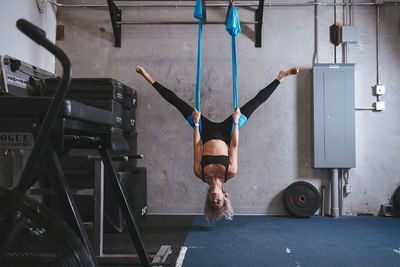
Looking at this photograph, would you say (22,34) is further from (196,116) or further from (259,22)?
(259,22)

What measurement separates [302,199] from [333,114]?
3.46ft

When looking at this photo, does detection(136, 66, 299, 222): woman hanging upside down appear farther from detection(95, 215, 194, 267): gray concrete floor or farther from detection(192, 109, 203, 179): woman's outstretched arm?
detection(95, 215, 194, 267): gray concrete floor

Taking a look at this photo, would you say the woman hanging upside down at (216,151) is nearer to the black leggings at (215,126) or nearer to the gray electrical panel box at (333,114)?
the black leggings at (215,126)

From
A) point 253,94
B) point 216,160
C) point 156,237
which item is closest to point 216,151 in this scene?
point 216,160

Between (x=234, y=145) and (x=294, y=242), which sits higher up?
(x=234, y=145)

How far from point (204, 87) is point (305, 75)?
125 centimetres

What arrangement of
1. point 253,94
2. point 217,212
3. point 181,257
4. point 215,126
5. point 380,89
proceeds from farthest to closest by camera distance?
point 253,94 < point 380,89 < point 215,126 < point 217,212 < point 181,257

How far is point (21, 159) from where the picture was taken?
2625mm

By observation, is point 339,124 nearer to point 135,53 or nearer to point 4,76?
point 135,53

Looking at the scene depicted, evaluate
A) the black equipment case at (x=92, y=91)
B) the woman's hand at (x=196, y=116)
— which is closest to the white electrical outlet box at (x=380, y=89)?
the woman's hand at (x=196, y=116)

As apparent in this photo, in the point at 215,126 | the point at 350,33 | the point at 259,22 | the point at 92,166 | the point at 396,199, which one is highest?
the point at 259,22

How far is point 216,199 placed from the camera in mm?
2740

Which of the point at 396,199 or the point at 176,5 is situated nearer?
the point at 396,199

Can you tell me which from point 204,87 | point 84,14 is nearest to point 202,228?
point 204,87
